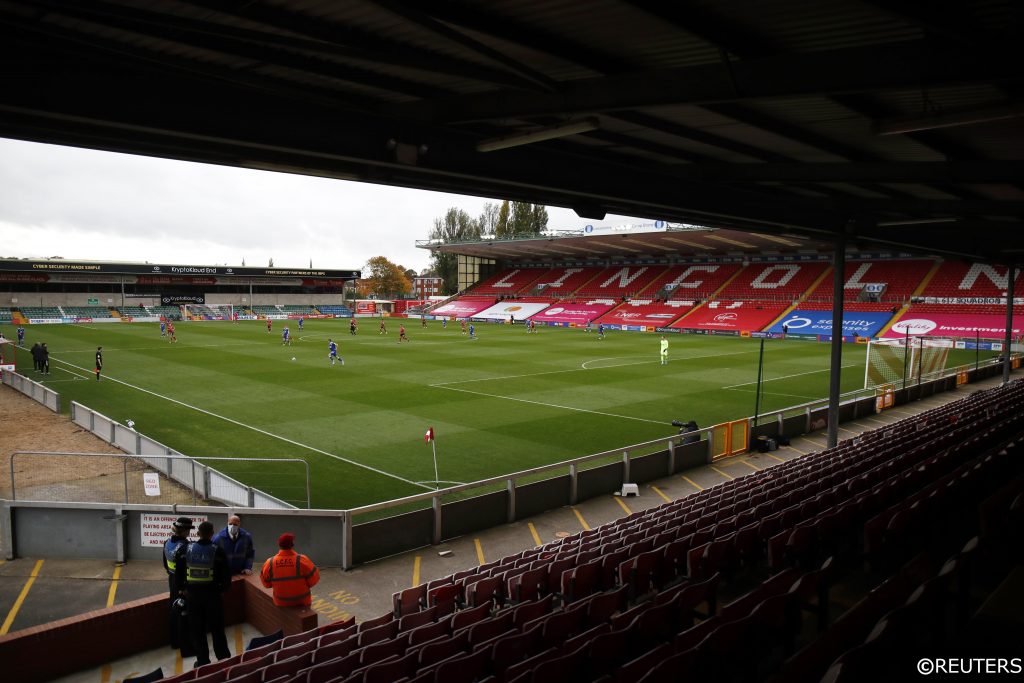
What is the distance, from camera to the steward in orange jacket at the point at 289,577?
24.5 feet

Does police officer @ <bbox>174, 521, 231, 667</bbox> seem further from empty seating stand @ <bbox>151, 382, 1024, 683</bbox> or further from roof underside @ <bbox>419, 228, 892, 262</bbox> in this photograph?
roof underside @ <bbox>419, 228, 892, 262</bbox>

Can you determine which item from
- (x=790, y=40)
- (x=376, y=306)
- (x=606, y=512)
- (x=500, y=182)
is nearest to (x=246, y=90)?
(x=500, y=182)

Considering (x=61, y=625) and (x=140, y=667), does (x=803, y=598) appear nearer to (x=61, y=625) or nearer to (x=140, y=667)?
(x=140, y=667)

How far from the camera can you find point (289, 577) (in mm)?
7473

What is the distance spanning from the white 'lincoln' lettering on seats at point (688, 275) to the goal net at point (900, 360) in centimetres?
4000

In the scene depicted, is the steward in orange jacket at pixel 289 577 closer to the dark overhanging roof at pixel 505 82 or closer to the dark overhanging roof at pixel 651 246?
the dark overhanging roof at pixel 505 82

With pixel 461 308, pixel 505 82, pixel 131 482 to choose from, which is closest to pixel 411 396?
pixel 131 482

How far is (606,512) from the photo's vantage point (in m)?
12.9

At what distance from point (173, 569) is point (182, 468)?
6652mm

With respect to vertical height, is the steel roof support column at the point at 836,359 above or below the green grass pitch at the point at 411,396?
above

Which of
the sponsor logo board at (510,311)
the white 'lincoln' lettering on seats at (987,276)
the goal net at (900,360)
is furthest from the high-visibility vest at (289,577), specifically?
the sponsor logo board at (510,311)

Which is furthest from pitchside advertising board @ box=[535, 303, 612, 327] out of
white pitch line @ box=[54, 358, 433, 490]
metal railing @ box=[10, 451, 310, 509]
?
metal railing @ box=[10, 451, 310, 509]

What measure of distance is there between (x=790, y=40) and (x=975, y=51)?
1.36m

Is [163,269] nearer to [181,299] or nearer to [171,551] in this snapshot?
[181,299]
